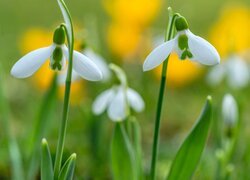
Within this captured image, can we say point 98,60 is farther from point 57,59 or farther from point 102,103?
point 57,59

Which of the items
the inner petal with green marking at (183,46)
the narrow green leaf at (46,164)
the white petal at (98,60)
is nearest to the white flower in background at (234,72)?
the white petal at (98,60)

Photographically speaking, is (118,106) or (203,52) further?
(118,106)

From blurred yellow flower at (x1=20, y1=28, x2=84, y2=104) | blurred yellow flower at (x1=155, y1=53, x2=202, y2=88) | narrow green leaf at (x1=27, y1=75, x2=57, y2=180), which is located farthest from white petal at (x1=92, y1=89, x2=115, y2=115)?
blurred yellow flower at (x1=155, y1=53, x2=202, y2=88)

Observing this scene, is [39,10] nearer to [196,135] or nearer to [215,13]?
[215,13]

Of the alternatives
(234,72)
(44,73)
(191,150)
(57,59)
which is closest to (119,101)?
(191,150)

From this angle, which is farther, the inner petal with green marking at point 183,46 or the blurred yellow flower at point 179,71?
the blurred yellow flower at point 179,71

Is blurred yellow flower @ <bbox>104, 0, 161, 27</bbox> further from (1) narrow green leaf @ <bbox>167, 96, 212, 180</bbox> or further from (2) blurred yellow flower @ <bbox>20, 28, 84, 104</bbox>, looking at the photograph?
(1) narrow green leaf @ <bbox>167, 96, 212, 180</bbox>

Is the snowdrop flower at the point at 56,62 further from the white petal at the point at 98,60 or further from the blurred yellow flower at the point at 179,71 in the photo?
the blurred yellow flower at the point at 179,71
